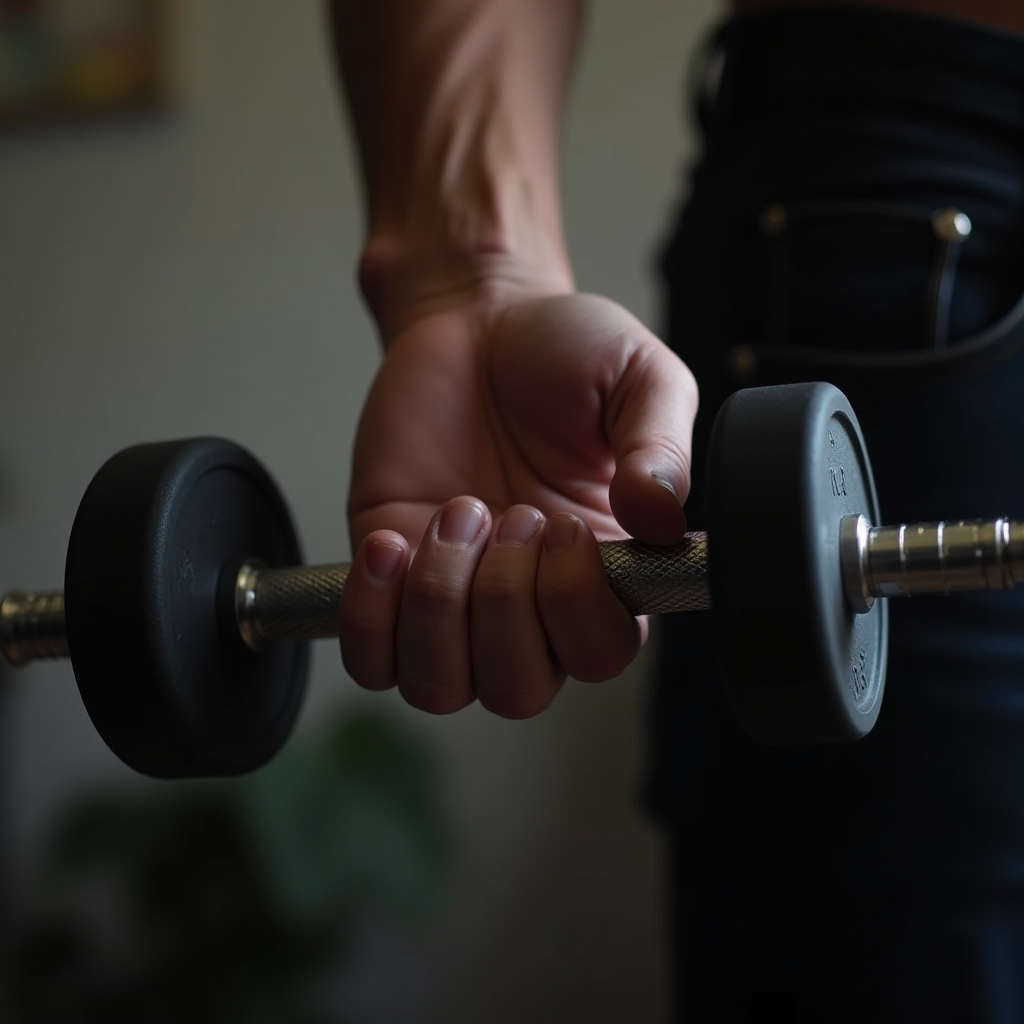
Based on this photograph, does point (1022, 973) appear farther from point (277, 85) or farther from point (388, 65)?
point (277, 85)

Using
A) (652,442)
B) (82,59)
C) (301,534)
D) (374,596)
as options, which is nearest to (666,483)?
(652,442)

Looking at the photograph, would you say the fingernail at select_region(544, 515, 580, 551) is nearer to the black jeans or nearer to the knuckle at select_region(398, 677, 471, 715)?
the knuckle at select_region(398, 677, 471, 715)

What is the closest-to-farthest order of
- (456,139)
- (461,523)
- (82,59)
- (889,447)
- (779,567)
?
(779,567) → (461,523) → (889,447) → (456,139) → (82,59)

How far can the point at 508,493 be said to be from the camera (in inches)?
26.0

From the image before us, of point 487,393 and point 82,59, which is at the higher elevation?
point 82,59

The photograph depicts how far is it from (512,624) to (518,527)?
4 centimetres

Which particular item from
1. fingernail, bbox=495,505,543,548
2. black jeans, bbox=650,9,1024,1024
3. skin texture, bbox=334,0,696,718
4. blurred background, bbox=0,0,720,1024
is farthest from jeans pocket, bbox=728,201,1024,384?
blurred background, bbox=0,0,720,1024

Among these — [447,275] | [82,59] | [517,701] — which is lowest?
[517,701]

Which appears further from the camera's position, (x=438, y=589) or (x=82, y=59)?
(x=82, y=59)

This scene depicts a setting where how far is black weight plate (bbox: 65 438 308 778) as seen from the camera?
51cm

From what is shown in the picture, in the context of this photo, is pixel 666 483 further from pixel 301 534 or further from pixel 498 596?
pixel 301 534

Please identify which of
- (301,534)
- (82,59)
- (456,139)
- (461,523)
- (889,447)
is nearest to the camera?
(461,523)

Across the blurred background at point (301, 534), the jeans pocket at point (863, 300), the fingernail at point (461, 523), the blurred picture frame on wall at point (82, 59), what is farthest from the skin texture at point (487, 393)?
the blurred picture frame on wall at point (82, 59)

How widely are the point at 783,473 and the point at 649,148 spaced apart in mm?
1088
